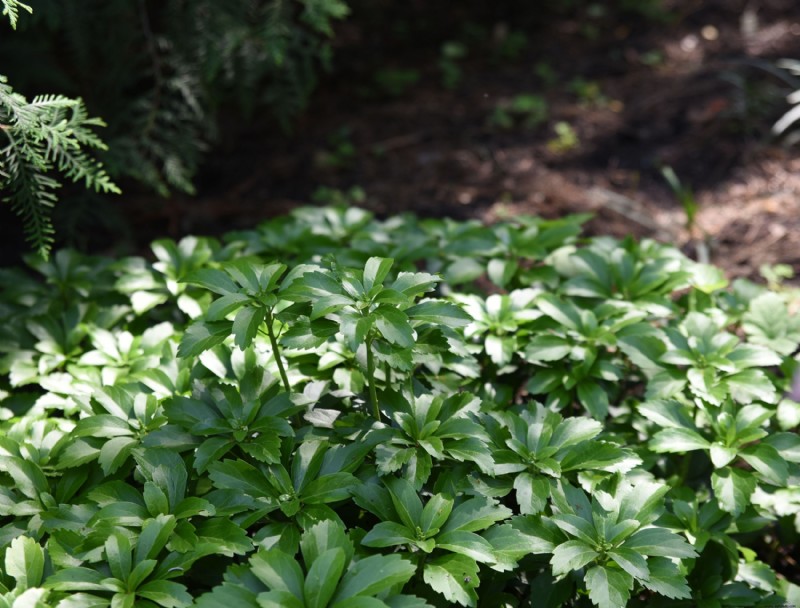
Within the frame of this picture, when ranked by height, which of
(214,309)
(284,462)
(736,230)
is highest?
(214,309)

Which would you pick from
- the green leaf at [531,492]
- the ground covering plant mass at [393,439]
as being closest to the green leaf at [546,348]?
the ground covering plant mass at [393,439]

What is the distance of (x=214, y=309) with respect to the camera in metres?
1.51

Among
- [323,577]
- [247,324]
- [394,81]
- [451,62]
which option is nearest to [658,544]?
[323,577]

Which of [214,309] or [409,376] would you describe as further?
[409,376]

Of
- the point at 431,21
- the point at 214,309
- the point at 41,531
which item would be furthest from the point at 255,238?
the point at 431,21

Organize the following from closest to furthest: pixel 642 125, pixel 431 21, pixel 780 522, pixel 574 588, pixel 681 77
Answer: pixel 574 588 < pixel 780 522 < pixel 642 125 < pixel 681 77 < pixel 431 21

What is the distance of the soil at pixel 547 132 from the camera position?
12.0ft

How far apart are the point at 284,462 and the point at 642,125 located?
3491mm

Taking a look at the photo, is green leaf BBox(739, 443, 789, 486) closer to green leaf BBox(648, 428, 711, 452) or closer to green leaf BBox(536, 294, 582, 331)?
green leaf BBox(648, 428, 711, 452)

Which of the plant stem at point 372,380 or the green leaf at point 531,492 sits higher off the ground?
the plant stem at point 372,380

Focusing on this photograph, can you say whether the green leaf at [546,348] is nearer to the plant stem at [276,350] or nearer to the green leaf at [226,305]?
the plant stem at [276,350]

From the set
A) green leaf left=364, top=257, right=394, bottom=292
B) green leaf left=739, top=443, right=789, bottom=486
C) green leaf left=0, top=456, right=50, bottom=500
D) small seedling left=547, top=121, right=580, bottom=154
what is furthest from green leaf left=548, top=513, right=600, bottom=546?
small seedling left=547, top=121, right=580, bottom=154

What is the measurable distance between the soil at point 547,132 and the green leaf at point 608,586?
2107mm

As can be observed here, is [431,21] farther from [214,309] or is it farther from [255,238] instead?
[214,309]
